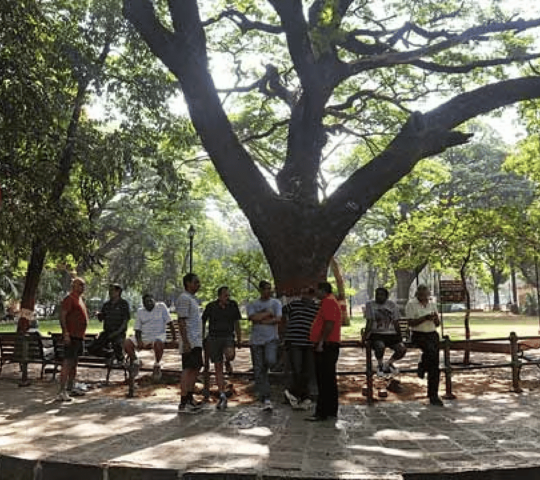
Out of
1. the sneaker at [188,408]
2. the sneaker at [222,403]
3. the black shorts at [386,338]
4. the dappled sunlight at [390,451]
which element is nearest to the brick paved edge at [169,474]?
the dappled sunlight at [390,451]

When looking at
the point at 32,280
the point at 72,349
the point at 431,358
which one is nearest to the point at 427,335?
the point at 431,358

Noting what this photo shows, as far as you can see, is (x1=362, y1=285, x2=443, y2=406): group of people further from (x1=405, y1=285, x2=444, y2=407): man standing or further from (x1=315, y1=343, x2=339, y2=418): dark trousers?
(x1=315, y1=343, x2=339, y2=418): dark trousers

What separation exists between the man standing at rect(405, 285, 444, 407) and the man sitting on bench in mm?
566

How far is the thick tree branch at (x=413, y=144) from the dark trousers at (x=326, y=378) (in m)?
3.25

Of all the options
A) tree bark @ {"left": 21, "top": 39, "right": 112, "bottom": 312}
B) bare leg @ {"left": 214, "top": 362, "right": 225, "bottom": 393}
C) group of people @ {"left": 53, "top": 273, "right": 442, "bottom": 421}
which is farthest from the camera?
tree bark @ {"left": 21, "top": 39, "right": 112, "bottom": 312}

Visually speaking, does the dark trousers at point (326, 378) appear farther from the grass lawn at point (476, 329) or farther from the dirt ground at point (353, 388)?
the grass lawn at point (476, 329)

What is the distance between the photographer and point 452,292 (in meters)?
17.1

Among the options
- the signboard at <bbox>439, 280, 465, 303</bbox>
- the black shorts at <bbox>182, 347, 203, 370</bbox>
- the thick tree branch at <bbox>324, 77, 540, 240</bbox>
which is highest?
the thick tree branch at <bbox>324, 77, 540, 240</bbox>

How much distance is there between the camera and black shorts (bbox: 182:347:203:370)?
28.5 feet

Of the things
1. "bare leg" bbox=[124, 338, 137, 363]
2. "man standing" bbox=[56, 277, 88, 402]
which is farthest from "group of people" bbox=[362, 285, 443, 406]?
"man standing" bbox=[56, 277, 88, 402]

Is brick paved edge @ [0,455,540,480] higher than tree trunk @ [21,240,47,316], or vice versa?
tree trunk @ [21,240,47,316]

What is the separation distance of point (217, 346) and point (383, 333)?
288 cm

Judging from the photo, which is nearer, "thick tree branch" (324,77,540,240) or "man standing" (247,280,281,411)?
"man standing" (247,280,281,411)

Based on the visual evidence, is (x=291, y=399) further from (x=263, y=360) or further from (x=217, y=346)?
(x=217, y=346)
